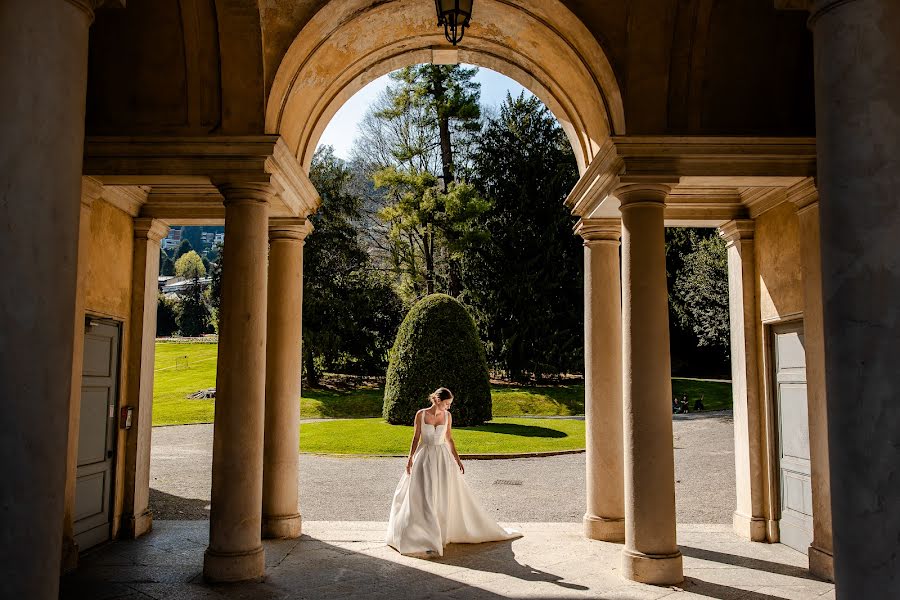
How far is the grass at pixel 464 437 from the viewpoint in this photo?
61.4ft

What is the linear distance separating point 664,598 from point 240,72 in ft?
22.2

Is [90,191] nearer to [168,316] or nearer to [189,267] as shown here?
[168,316]

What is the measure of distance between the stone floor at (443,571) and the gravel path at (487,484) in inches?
75.1

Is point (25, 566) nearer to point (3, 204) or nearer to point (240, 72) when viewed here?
point (3, 204)

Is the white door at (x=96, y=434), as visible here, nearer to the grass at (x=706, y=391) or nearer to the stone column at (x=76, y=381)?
Answer: the stone column at (x=76, y=381)

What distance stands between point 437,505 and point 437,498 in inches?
3.5

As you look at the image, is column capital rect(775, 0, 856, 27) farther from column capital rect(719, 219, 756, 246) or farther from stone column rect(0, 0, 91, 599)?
column capital rect(719, 219, 756, 246)

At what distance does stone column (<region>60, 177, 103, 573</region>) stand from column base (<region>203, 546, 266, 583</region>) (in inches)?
69.6

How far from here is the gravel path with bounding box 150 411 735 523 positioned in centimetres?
1137

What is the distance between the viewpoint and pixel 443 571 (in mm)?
7531

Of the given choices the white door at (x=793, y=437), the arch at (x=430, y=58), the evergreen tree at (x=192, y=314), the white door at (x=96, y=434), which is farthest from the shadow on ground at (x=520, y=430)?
the evergreen tree at (x=192, y=314)

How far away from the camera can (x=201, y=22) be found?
23.2 feet

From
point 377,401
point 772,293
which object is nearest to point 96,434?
point 772,293

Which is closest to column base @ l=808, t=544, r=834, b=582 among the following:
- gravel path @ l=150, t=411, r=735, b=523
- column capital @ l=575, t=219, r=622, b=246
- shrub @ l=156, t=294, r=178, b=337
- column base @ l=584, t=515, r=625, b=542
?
column base @ l=584, t=515, r=625, b=542
